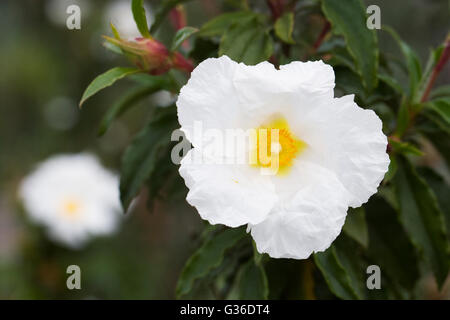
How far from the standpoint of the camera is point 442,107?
3.19 feet

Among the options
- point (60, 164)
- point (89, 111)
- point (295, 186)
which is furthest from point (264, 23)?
point (89, 111)

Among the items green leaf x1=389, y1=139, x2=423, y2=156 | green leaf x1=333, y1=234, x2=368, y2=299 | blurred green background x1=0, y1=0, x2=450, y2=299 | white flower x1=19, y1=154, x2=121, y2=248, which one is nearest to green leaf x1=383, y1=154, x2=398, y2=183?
green leaf x1=389, y1=139, x2=423, y2=156

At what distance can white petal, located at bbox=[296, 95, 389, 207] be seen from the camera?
0.77m

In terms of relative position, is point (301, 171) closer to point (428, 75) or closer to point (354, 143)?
point (354, 143)

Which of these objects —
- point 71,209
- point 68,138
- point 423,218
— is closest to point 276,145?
point 423,218

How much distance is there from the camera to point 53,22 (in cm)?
311

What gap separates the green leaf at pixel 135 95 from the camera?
1.07 m

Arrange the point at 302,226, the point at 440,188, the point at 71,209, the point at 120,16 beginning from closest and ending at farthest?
1. the point at 302,226
2. the point at 440,188
3. the point at 71,209
4. the point at 120,16

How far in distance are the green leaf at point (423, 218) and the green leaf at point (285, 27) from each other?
0.27 m

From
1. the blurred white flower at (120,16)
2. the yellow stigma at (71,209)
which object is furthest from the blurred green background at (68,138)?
the yellow stigma at (71,209)

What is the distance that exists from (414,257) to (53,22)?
2477 mm

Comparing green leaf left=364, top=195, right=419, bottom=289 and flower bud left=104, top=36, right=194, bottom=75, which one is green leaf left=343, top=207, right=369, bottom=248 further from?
flower bud left=104, top=36, right=194, bottom=75

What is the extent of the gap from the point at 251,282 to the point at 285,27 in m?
0.41

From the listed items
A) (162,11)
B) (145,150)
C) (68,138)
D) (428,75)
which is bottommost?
(68,138)
